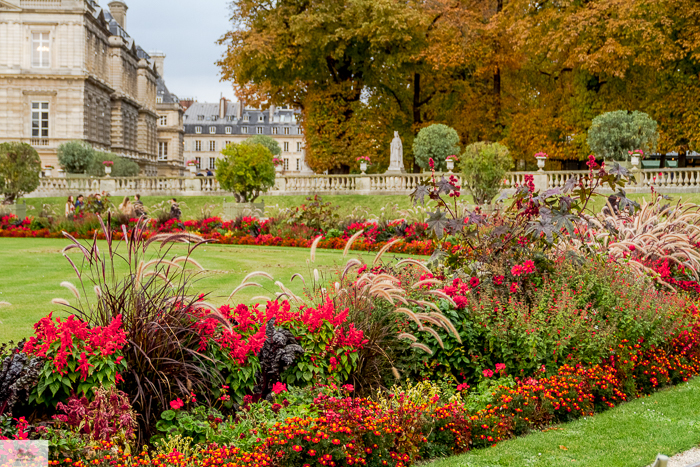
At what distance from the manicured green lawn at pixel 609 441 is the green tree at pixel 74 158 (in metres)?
37.5

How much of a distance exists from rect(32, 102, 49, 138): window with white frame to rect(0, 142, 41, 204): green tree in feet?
72.8

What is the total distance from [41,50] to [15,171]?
25.1 meters

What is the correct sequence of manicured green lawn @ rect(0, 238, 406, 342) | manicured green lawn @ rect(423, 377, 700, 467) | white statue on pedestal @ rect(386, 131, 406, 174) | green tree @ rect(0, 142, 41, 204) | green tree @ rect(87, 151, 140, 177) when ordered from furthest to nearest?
green tree @ rect(87, 151, 140, 177), white statue on pedestal @ rect(386, 131, 406, 174), green tree @ rect(0, 142, 41, 204), manicured green lawn @ rect(0, 238, 406, 342), manicured green lawn @ rect(423, 377, 700, 467)

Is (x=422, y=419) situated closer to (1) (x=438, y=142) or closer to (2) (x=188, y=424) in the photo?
(2) (x=188, y=424)

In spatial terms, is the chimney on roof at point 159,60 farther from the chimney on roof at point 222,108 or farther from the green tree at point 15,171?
the green tree at point 15,171

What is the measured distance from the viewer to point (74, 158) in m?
37.5

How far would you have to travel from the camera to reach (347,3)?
29.9m

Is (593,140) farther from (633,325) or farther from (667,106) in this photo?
(633,325)

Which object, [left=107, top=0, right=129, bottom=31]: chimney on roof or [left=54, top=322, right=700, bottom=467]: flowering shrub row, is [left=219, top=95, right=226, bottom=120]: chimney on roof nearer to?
[left=107, top=0, right=129, bottom=31]: chimney on roof

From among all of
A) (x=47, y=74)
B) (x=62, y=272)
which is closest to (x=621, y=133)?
(x=62, y=272)

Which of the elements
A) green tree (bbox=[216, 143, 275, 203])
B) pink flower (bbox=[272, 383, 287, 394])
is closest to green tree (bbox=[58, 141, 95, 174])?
green tree (bbox=[216, 143, 275, 203])

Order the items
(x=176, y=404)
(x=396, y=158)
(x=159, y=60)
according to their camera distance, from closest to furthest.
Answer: (x=176, y=404)
(x=396, y=158)
(x=159, y=60)

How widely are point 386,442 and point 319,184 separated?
25962 millimetres

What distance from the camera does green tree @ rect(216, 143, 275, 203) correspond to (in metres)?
20.4
